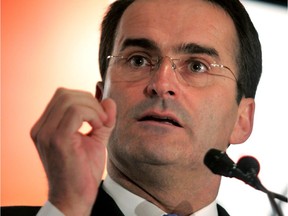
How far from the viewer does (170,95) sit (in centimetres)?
192

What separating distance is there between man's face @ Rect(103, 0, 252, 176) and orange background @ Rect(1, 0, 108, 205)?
0.54 m

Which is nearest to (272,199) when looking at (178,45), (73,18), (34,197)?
(178,45)

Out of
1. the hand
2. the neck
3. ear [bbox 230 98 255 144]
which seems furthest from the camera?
ear [bbox 230 98 255 144]

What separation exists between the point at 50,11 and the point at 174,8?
35.6 inches

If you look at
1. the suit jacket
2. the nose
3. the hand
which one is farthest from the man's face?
the hand

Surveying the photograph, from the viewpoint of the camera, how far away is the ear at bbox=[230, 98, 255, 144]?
7.45 feet

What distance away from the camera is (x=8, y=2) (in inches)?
109

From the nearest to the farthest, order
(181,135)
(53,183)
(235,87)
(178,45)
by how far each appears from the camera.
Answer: (53,183) < (181,135) < (178,45) < (235,87)

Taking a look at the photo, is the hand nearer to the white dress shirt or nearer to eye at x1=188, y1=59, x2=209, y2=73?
the white dress shirt

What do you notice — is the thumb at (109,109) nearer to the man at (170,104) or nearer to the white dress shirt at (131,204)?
the man at (170,104)

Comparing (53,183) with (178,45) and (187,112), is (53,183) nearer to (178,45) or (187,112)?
(187,112)

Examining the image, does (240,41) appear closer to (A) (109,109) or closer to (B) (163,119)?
(B) (163,119)

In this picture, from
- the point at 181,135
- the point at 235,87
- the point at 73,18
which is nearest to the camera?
the point at 181,135

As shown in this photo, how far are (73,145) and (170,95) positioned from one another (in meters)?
0.47
